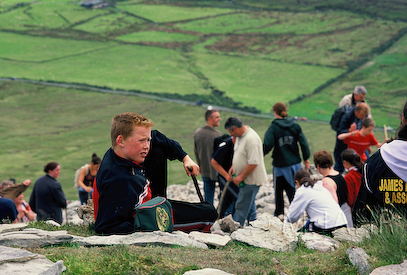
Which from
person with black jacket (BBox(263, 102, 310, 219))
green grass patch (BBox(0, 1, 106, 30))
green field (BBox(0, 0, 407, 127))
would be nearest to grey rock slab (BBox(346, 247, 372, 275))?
person with black jacket (BBox(263, 102, 310, 219))

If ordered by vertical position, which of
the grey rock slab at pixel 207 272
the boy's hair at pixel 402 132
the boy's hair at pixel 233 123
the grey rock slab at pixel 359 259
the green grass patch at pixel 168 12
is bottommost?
the grey rock slab at pixel 207 272

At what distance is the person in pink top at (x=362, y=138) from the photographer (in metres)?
7.66

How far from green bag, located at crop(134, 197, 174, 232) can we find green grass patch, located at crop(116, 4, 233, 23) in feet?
106

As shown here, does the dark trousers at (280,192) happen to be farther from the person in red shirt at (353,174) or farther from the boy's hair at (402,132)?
the boy's hair at (402,132)

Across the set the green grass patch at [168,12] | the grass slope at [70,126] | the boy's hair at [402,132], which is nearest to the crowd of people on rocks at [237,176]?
the boy's hair at [402,132]

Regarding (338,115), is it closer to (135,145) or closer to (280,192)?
(280,192)

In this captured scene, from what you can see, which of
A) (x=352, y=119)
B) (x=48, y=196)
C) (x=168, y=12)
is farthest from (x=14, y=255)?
(x=168, y=12)

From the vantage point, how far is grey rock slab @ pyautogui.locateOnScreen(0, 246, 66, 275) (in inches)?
111

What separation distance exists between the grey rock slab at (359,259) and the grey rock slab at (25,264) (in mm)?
2120

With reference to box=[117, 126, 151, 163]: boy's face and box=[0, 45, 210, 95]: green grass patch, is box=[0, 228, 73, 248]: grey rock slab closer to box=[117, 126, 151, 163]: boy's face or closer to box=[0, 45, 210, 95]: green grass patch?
box=[117, 126, 151, 163]: boy's face

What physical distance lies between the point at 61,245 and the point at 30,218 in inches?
173

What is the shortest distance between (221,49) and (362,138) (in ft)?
77.8

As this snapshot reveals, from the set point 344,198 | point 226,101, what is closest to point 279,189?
point 344,198

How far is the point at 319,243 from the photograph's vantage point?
170 inches
